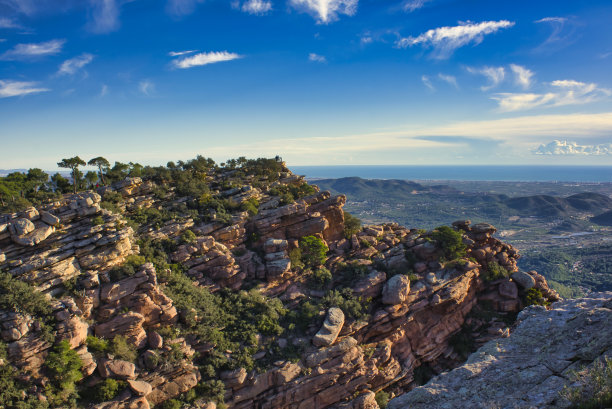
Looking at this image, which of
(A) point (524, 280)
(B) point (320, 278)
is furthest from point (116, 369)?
(A) point (524, 280)

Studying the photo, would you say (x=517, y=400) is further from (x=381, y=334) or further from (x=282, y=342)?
(x=381, y=334)

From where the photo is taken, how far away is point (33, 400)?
63.3 feet

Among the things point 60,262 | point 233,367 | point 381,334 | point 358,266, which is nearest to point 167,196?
point 60,262

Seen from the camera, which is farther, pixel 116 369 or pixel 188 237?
pixel 188 237

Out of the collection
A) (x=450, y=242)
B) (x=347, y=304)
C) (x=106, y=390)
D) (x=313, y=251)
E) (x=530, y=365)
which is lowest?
(x=106, y=390)

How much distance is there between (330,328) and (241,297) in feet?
34.8

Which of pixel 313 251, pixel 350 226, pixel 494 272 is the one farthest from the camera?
pixel 350 226

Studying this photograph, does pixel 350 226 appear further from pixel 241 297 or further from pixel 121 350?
pixel 121 350

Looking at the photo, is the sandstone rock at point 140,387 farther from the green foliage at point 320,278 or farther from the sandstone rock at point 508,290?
the sandstone rock at point 508,290

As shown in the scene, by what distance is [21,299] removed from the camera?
71.2 feet

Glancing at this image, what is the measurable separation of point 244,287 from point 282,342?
27.7 feet

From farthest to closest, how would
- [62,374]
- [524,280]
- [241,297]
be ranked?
[524,280], [241,297], [62,374]

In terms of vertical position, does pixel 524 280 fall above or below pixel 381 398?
above

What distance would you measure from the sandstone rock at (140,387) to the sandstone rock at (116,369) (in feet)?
1.88
